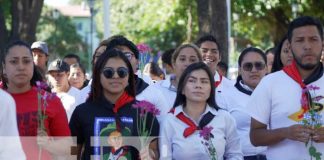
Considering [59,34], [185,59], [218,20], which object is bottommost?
[185,59]

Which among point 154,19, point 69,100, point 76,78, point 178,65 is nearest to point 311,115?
point 178,65

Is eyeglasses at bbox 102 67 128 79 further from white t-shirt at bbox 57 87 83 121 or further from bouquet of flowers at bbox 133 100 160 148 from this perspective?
white t-shirt at bbox 57 87 83 121

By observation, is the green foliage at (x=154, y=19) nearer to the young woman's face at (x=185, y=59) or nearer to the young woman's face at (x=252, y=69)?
the young woman's face at (x=252, y=69)

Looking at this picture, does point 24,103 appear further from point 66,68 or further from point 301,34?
point 66,68

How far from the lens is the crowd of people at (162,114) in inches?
211

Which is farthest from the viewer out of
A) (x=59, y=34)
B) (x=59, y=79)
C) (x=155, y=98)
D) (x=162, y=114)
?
(x=59, y=34)

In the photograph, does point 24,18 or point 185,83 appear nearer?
point 185,83

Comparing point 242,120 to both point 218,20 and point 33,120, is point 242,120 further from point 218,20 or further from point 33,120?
point 218,20

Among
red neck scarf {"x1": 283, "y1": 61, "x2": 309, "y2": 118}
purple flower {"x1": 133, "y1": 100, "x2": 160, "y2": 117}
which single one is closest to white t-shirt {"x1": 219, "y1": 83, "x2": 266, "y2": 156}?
purple flower {"x1": 133, "y1": 100, "x2": 160, "y2": 117}

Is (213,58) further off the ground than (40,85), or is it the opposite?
(213,58)

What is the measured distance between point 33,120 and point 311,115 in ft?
6.53

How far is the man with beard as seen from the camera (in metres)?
5.30

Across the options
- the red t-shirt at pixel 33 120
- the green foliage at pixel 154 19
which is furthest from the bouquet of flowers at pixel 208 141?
the green foliage at pixel 154 19

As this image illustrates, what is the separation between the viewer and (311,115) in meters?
5.18
